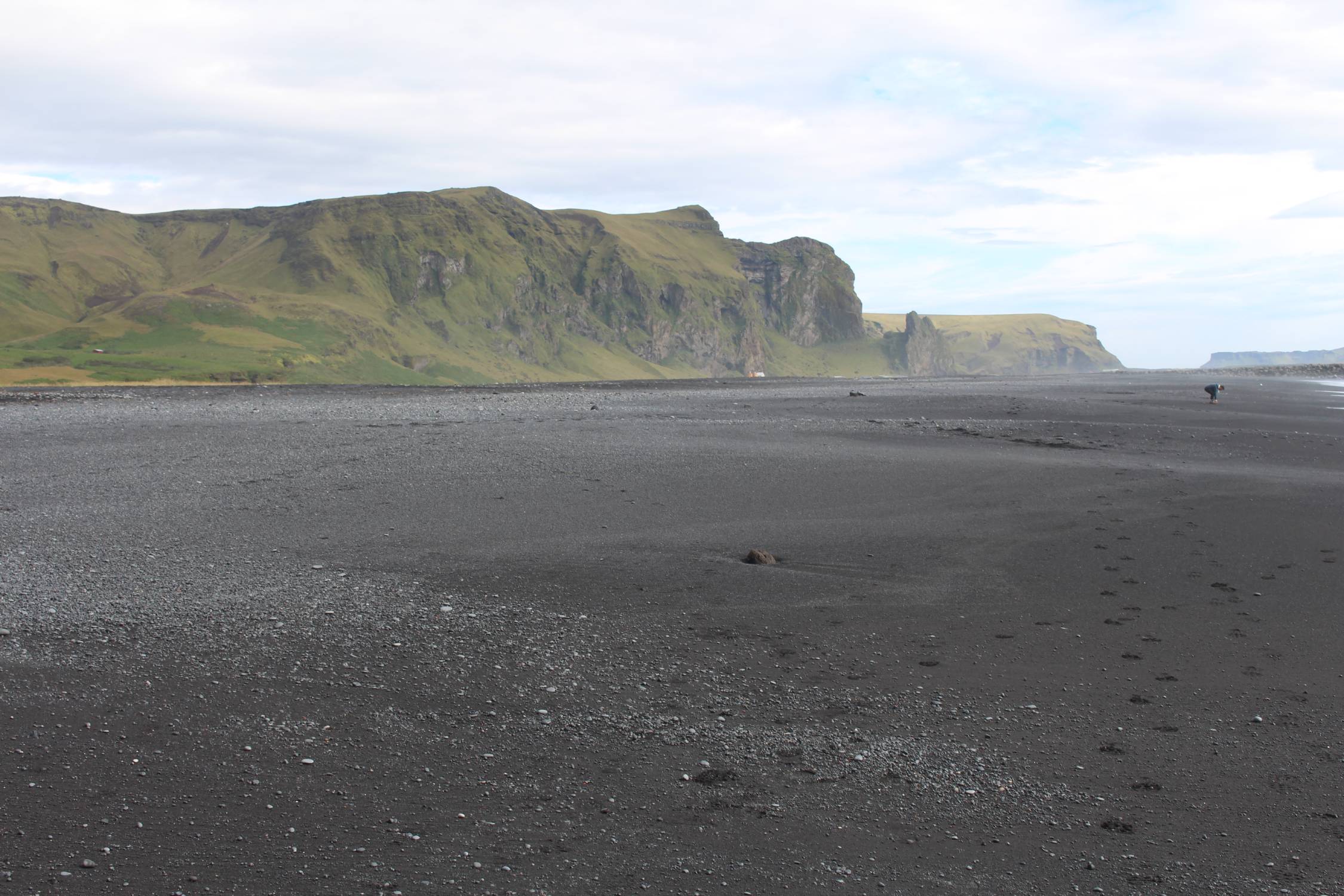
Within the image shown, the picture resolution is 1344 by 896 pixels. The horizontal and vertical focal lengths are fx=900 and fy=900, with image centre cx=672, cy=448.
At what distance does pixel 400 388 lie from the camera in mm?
69000

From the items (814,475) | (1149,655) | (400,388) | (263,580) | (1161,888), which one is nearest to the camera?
(1161,888)

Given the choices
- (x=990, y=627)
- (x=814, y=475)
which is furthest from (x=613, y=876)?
(x=814, y=475)

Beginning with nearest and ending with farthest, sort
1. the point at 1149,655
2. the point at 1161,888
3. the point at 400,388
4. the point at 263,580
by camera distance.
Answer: the point at 1161,888 < the point at 1149,655 < the point at 263,580 < the point at 400,388

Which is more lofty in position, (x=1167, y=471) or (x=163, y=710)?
(x=1167, y=471)

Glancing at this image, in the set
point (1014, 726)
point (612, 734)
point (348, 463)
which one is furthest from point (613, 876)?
point (348, 463)

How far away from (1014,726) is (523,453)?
1531cm

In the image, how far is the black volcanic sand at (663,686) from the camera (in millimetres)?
5137

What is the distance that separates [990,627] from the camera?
9.27 meters

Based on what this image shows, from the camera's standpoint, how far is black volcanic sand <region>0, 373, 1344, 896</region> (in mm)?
5137

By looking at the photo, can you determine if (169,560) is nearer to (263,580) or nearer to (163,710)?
(263,580)

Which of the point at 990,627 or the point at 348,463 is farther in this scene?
the point at 348,463

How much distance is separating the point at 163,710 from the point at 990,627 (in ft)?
24.7

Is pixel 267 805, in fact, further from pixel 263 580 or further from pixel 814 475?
pixel 814 475

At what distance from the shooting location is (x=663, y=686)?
297 inches
